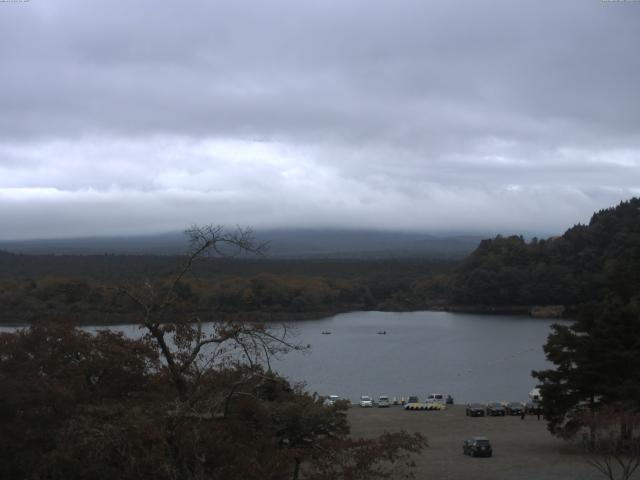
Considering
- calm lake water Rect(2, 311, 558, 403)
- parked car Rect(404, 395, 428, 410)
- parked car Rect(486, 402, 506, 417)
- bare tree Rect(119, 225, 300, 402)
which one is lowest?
Answer: calm lake water Rect(2, 311, 558, 403)

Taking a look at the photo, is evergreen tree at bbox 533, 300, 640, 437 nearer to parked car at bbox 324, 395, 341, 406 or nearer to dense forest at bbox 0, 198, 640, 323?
parked car at bbox 324, 395, 341, 406

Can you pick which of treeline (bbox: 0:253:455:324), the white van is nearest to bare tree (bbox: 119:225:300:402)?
the white van

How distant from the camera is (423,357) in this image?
51.4 m

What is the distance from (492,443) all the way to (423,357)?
30.8m

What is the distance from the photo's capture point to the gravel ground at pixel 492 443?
54.0 ft

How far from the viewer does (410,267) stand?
4434 inches

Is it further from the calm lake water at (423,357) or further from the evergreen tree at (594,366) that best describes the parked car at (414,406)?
the evergreen tree at (594,366)

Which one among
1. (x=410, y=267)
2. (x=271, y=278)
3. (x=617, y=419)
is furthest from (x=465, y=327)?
(x=617, y=419)

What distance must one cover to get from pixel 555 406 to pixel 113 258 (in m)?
84.1

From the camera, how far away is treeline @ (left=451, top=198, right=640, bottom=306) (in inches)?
3083

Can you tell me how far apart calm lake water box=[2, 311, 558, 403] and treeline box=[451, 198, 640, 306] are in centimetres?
583

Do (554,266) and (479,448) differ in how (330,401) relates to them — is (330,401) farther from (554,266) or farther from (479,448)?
(554,266)

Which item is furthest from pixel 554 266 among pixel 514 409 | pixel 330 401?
pixel 330 401

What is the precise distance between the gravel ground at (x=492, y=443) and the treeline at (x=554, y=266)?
5119 centimetres
